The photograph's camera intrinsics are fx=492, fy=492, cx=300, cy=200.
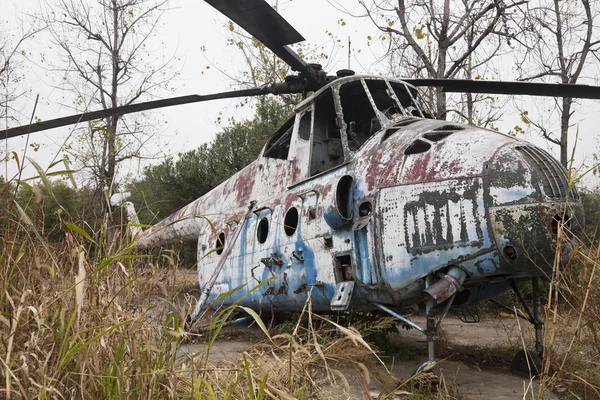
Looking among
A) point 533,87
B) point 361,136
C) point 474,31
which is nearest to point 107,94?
point 474,31

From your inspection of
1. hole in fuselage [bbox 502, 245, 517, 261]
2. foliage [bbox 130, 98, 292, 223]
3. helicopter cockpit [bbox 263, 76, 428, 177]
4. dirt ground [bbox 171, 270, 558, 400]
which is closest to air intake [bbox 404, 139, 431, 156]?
helicopter cockpit [bbox 263, 76, 428, 177]

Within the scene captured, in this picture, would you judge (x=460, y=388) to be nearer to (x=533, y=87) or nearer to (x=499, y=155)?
→ (x=499, y=155)

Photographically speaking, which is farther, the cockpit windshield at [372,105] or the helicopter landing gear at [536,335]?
the cockpit windshield at [372,105]

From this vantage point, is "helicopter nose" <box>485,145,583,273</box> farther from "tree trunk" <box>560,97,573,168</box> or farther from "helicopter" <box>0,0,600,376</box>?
"tree trunk" <box>560,97,573,168</box>

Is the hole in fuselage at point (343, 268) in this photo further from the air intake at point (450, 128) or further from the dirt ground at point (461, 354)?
the air intake at point (450, 128)

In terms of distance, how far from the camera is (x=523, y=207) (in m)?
3.98

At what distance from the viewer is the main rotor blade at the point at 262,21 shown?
4.34 m

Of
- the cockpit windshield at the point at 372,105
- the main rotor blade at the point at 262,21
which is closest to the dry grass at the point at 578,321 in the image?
the cockpit windshield at the point at 372,105

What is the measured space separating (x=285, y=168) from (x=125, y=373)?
14.9 ft

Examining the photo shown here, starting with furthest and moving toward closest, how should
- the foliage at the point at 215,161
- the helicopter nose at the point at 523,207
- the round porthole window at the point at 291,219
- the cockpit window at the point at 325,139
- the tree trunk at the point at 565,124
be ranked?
the foliage at the point at 215,161
the tree trunk at the point at 565,124
the cockpit window at the point at 325,139
the round porthole window at the point at 291,219
the helicopter nose at the point at 523,207

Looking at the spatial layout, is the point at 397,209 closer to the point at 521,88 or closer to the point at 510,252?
the point at 510,252

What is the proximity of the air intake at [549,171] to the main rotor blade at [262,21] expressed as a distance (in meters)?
2.50

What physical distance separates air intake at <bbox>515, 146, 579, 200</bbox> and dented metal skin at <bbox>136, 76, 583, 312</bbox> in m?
0.01

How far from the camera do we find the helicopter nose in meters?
3.96
